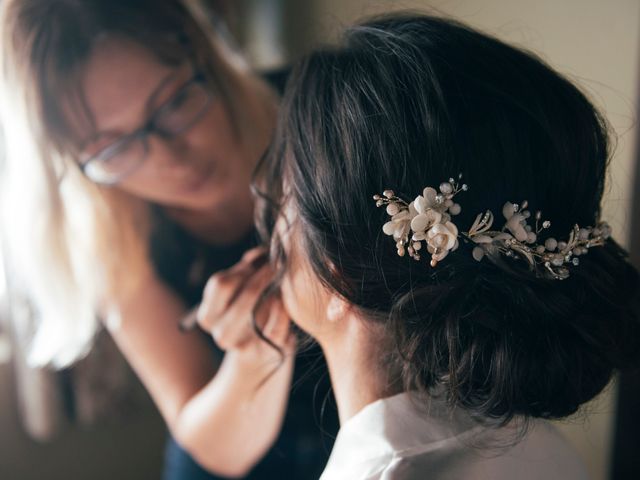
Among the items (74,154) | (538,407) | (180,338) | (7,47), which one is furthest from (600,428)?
(7,47)

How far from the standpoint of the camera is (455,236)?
18.1 inches

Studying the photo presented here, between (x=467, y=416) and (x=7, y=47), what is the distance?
2.62 feet

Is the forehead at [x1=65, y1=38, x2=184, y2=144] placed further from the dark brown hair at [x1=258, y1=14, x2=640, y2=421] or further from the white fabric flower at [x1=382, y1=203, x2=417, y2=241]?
the white fabric flower at [x1=382, y1=203, x2=417, y2=241]

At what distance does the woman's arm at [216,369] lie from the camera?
2.49ft

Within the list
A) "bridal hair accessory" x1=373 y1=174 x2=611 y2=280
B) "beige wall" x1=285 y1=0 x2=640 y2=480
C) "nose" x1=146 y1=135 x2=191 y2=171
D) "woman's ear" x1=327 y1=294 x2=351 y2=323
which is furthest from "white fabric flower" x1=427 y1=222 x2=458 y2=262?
"nose" x1=146 y1=135 x2=191 y2=171

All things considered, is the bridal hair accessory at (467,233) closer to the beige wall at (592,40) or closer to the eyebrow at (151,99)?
the beige wall at (592,40)

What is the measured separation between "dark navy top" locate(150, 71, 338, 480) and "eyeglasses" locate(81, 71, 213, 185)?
208mm

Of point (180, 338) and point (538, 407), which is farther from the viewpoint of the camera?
point (180, 338)

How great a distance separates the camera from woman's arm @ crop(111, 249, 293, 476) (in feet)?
2.49

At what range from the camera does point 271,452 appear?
3.00ft

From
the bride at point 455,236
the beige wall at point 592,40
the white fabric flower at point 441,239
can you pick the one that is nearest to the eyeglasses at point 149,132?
the beige wall at point 592,40

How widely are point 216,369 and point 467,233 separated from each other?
67 centimetres

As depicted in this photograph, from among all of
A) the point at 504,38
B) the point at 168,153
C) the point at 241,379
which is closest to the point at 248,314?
the point at 241,379

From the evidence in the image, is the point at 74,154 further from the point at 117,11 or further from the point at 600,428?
the point at 600,428
